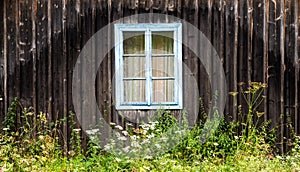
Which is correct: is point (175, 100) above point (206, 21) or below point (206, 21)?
below

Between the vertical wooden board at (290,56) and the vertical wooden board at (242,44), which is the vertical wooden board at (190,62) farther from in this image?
the vertical wooden board at (290,56)

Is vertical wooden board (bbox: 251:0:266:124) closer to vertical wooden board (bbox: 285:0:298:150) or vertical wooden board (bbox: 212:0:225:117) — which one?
vertical wooden board (bbox: 285:0:298:150)

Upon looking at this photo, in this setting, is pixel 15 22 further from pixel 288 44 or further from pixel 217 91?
pixel 288 44

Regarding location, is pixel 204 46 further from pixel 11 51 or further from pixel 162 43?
pixel 11 51

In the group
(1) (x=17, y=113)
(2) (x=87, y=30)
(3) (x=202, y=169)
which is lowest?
(3) (x=202, y=169)

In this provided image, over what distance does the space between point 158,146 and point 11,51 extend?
3.01 metres

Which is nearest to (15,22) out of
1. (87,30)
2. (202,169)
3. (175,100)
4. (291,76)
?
(87,30)

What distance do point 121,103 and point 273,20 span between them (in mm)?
2731

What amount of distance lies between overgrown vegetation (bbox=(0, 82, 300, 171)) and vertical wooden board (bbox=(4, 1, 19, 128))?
178 millimetres

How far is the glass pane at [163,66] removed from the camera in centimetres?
952

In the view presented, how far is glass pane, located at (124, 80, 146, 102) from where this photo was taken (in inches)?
376

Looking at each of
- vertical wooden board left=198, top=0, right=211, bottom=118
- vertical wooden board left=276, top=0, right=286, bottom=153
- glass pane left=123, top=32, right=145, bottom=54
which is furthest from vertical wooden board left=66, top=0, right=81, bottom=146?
vertical wooden board left=276, top=0, right=286, bottom=153

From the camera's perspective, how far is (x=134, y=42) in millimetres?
9523

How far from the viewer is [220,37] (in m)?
9.45
